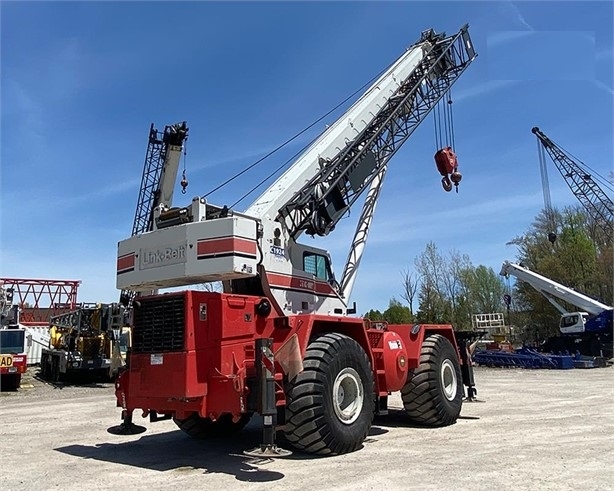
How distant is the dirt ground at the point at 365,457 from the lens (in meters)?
6.65

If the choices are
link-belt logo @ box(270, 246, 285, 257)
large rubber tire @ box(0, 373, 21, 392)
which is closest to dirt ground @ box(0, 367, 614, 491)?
link-belt logo @ box(270, 246, 285, 257)

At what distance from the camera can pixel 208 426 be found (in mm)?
9797

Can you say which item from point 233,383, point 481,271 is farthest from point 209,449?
point 481,271

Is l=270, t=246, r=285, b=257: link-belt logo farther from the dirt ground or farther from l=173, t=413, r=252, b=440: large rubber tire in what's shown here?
the dirt ground

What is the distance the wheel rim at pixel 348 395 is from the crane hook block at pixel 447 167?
890cm

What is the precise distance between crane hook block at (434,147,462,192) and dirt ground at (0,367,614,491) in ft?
19.9

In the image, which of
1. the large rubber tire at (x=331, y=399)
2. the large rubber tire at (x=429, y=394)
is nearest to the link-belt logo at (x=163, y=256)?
the large rubber tire at (x=331, y=399)

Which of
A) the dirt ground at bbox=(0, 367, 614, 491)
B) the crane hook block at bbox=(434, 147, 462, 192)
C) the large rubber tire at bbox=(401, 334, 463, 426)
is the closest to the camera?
the dirt ground at bbox=(0, 367, 614, 491)

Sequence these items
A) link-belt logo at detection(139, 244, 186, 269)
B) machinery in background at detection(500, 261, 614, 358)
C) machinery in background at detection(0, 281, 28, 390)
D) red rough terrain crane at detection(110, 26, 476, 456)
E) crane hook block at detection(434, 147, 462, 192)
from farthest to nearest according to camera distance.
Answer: machinery in background at detection(500, 261, 614, 358) → machinery in background at detection(0, 281, 28, 390) → crane hook block at detection(434, 147, 462, 192) → link-belt logo at detection(139, 244, 186, 269) → red rough terrain crane at detection(110, 26, 476, 456)

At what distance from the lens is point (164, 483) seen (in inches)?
270

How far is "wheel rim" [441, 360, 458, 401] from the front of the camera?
11.2 m

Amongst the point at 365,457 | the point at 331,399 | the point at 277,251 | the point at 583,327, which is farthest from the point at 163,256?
the point at 583,327

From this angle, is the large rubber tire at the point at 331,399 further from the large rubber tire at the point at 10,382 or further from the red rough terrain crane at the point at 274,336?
the large rubber tire at the point at 10,382

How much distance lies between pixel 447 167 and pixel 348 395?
30.1ft
